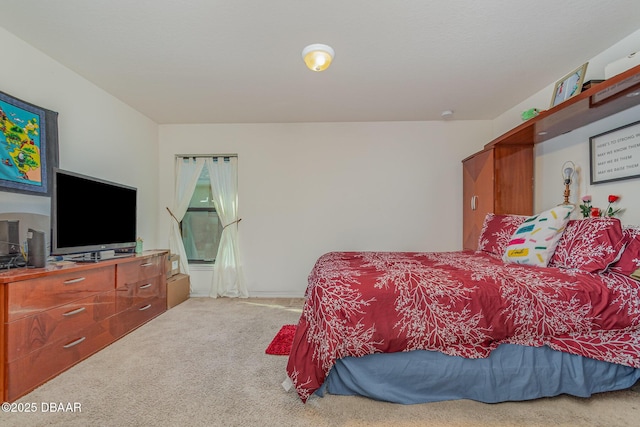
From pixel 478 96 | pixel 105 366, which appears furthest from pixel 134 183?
pixel 478 96

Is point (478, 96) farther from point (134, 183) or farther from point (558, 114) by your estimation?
point (134, 183)

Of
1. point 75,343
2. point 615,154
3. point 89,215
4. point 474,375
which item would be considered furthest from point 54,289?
point 615,154

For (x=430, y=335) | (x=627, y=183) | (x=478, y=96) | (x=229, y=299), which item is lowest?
(x=229, y=299)

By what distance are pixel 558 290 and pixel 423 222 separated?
7.50ft

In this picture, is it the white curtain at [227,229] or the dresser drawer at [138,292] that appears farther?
the white curtain at [227,229]

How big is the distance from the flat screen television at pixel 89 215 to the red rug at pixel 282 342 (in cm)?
176

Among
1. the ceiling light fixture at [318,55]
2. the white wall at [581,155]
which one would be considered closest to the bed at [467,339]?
the white wall at [581,155]

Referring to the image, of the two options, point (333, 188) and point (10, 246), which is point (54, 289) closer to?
point (10, 246)

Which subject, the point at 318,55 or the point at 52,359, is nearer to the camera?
the point at 52,359

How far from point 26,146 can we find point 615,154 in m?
4.54

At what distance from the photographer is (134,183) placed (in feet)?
11.6

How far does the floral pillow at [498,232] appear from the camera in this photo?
8.55 ft

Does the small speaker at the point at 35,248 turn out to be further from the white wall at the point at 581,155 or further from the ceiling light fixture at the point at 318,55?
the white wall at the point at 581,155

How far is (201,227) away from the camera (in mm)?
4160
